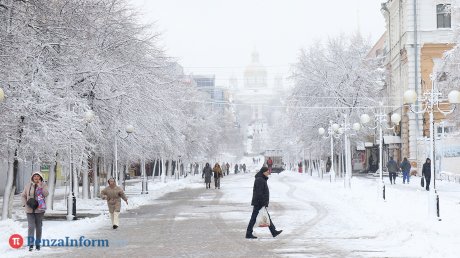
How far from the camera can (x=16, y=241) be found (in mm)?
16469

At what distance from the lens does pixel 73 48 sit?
2497cm

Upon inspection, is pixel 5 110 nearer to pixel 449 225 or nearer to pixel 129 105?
pixel 129 105

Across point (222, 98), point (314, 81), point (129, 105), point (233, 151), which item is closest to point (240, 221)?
point (129, 105)

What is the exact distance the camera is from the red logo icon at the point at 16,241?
1619 centimetres

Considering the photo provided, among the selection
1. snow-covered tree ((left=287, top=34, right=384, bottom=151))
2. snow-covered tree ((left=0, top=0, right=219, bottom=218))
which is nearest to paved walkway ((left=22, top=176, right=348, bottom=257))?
snow-covered tree ((left=0, top=0, right=219, bottom=218))

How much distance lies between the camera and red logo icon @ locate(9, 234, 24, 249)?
1619 cm

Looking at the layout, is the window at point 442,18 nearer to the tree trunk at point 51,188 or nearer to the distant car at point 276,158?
the tree trunk at point 51,188

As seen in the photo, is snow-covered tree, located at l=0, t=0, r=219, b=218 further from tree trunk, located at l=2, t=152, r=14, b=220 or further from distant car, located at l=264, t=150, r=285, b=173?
distant car, located at l=264, t=150, r=285, b=173

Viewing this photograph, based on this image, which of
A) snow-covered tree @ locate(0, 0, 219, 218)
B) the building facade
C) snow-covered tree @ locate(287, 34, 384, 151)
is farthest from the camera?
the building facade

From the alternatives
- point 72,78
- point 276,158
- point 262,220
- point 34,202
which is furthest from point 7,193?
point 276,158

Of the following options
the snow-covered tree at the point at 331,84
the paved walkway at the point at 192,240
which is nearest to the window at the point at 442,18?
the snow-covered tree at the point at 331,84

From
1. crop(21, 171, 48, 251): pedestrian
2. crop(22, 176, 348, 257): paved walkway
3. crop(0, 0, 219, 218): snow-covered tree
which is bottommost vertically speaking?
crop(22, 176, 348, 257): paved walkway

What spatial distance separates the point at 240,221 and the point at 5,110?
24.1ft

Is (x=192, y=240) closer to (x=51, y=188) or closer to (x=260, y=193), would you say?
(x=260, y=193)
